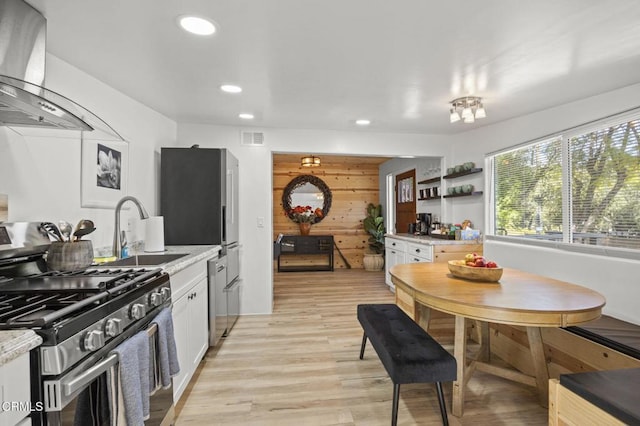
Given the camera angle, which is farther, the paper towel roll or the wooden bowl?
the paper towel roll

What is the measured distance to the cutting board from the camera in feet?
4.76

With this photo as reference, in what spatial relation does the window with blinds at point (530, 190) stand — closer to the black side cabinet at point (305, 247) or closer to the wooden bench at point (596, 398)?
the wooden bench at point (596, 398)

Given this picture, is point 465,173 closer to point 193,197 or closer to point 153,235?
point 193,197

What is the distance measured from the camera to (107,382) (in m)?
1.05

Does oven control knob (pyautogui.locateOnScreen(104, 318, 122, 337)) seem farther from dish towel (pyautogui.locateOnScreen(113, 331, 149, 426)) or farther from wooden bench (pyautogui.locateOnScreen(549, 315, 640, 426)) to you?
wooden bench (pyautogui.locateOnScreen(549, 315, 640, 426))

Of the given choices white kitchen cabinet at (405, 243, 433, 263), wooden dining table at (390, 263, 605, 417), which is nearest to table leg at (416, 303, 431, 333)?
wooden dining table at (390, 263, 605, 417)

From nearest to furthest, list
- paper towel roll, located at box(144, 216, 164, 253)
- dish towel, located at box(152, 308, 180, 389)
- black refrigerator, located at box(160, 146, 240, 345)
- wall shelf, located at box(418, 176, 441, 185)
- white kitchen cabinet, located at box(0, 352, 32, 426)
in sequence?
white kitchen cabinet, located at box(0, 352, 32, 426) < dish towel, located at box(152, 308, 180, 389) < paper towel roll, located at box(144, 216, 164, 253) < black refrigerator, located at box(160, 146, 240, 345) < wall shelf, located at box(418, 176, 441, 185)

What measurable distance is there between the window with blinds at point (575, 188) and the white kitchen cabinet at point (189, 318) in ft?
11.0

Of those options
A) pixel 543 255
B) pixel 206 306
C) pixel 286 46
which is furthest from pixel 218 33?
pixel 543 255

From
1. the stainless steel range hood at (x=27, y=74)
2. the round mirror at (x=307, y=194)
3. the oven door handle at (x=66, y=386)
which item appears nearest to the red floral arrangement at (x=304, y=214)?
the round mirror at (x=307, y=194)

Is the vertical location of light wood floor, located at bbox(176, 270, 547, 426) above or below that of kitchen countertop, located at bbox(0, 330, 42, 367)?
below

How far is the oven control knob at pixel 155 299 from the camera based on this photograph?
1440 mm

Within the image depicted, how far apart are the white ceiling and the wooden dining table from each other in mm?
1513

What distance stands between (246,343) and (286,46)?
2554mm
